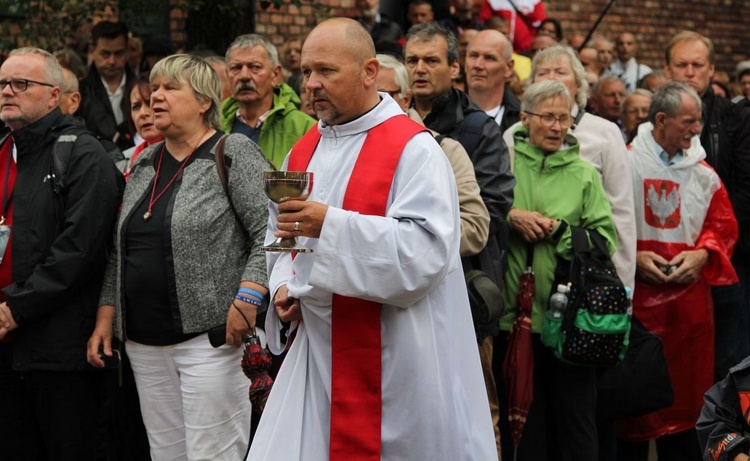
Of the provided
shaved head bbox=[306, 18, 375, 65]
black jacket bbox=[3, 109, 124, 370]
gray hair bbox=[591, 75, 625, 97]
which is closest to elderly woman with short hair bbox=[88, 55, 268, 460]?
black jacket bbox=[3, 109, 124, 370]

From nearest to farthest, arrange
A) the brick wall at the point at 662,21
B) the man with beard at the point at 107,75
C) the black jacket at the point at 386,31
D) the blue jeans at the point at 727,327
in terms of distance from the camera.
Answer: the blue jeans at the point at 727,327 < the man with beard at the point at 107,75 < the black jacket at the point at 386,31 < the brick wall at the point at 662,21

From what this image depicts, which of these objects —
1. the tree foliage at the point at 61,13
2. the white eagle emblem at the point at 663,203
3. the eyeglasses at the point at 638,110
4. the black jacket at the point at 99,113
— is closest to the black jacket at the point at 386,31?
the tree foliage at the point at 61,13

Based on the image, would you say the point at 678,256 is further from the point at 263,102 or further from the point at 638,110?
the point at 263,102

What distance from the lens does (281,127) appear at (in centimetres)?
678

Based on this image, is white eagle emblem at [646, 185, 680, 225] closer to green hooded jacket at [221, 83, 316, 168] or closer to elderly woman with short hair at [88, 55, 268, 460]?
green hooded jacket at [221, 83, 316, 168]

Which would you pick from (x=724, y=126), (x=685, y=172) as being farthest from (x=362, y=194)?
(x=724, y=126)

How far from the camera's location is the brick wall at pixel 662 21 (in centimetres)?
1381

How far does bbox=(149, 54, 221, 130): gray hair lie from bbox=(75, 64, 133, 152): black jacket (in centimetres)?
228

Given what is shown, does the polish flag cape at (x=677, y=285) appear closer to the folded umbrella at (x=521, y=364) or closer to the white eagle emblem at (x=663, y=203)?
the white eagle emblem at (x=663, y=203)

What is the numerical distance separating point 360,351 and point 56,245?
7.05 ft

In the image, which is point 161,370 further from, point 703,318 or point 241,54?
point 703,318

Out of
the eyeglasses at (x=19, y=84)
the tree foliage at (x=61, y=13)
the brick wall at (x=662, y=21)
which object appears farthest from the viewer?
the brick wall at (x=662, y=21)

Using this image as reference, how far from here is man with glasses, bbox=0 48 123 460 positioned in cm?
567

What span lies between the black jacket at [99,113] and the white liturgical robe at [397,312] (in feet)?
12.4
